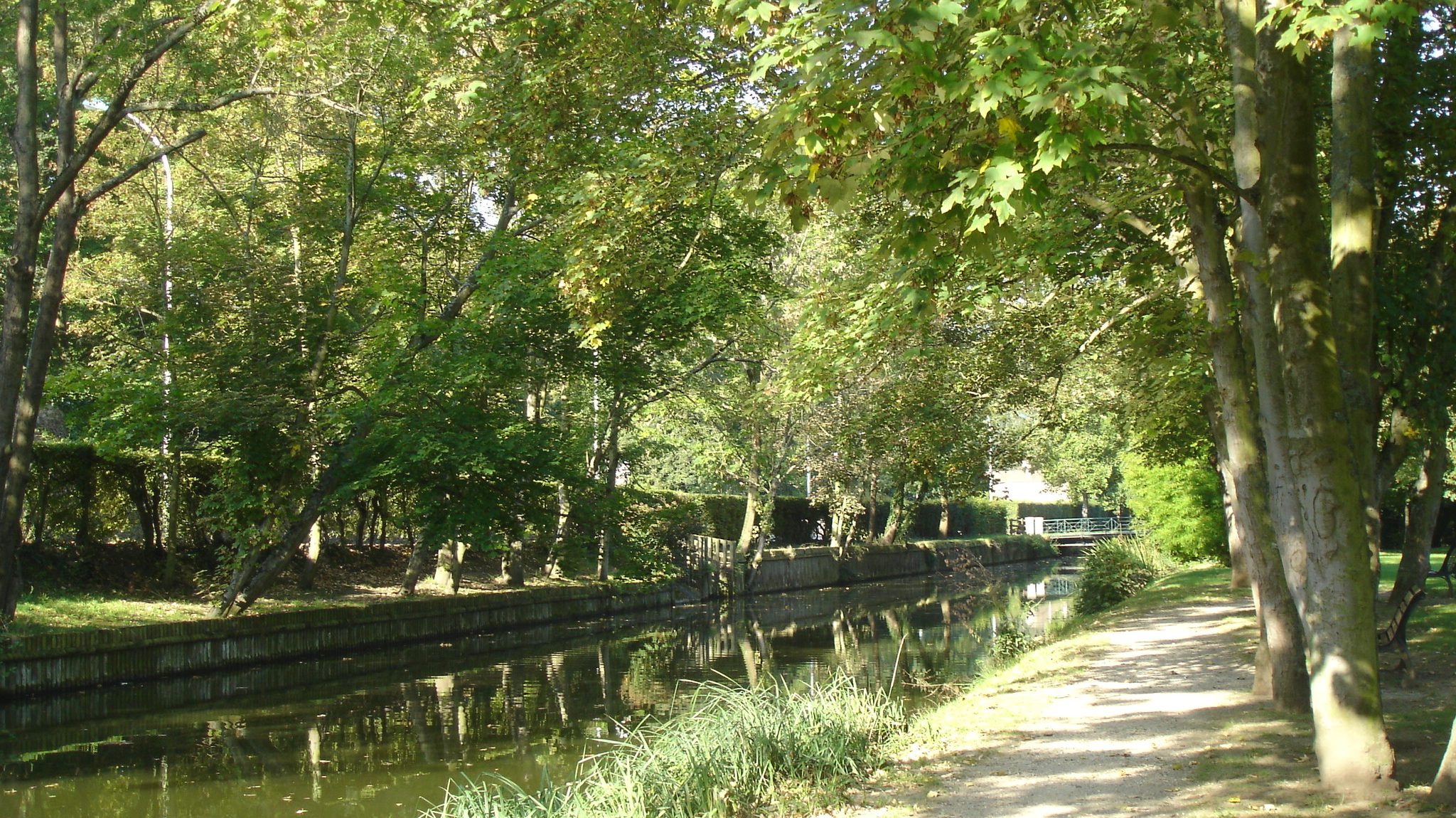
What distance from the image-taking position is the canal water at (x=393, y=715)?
31.7 ft

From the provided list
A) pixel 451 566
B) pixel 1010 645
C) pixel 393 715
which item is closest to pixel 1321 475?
pixel 393 715

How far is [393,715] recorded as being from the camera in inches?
516

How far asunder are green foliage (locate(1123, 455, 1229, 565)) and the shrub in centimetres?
96

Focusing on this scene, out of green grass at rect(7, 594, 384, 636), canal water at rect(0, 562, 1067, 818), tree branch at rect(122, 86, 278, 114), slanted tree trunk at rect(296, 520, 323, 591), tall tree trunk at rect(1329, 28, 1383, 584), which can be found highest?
tree branch at rect(122, 86, 278, 114)

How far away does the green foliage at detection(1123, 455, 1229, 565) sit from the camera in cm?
2747

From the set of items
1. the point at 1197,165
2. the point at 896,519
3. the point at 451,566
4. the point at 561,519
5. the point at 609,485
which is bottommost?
the point at 451,566

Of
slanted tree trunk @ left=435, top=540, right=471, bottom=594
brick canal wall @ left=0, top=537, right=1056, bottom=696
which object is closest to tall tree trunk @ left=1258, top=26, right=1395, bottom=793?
brick canal wall @ left=0, top=537, right=1056, bottom=696

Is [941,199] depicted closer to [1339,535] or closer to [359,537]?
[1339,535]

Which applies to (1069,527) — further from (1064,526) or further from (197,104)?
(197,104)

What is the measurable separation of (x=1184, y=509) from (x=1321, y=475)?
947 inches

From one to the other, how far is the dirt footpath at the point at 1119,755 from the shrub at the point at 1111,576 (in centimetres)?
1160

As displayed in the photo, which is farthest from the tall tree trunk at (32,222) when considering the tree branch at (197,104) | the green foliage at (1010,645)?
the green foliage at (1010,645)

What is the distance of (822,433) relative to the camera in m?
28.7

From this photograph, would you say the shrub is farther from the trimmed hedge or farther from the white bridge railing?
the trimmed hedge
